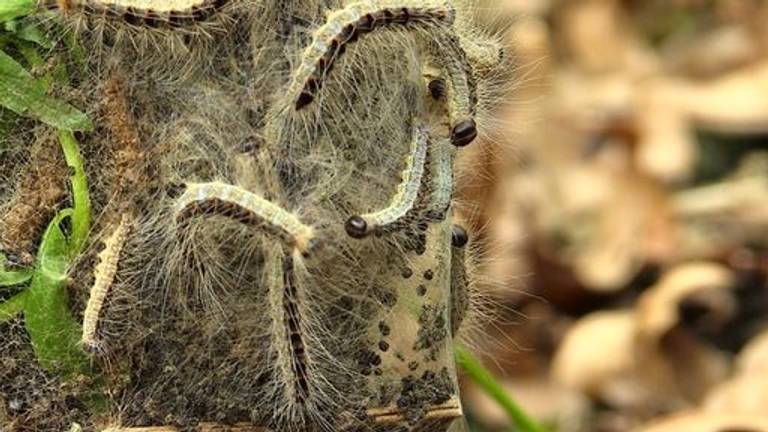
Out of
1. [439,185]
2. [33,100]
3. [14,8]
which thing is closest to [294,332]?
[439,185]

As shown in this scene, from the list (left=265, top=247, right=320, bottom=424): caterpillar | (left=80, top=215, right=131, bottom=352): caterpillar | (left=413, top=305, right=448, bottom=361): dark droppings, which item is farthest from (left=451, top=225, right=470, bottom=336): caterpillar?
(left=80, top=215, right=131, bottom=352): caterpillar

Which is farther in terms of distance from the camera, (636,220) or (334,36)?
(636,220)

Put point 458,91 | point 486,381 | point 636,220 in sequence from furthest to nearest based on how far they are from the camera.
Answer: point 636,220 < point 486,381 < point 458,91

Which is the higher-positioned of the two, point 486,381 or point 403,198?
point 403,198

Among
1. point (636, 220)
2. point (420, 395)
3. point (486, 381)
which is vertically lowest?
point (636, 220)

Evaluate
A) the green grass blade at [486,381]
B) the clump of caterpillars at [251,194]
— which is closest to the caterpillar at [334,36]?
the clump of caterpillars at [251,194]

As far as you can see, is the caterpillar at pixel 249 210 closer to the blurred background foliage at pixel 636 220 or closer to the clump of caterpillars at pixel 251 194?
the clump of caterpillars at pixel 251 194

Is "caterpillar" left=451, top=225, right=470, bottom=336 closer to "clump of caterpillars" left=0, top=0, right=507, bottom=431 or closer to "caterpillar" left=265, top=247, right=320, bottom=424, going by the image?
"clump of caterpillars" left=0, top=0, right=507, bottom=431

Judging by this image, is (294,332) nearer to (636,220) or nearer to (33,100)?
(33,100)
